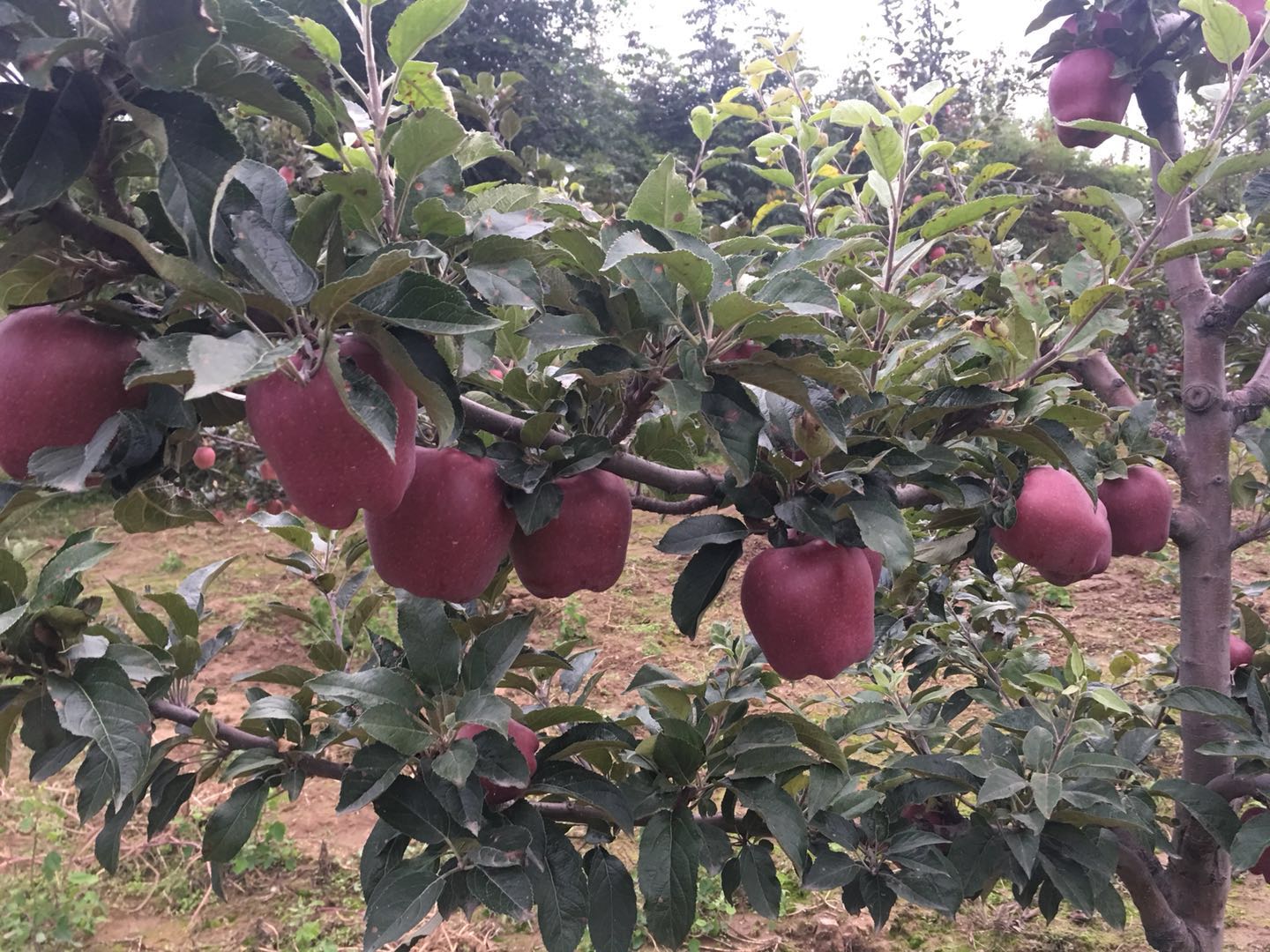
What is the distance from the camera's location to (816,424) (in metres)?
0.70

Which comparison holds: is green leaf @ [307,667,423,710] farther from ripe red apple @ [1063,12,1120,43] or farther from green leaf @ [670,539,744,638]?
ripe red apple @ [1063,12,1120,43]

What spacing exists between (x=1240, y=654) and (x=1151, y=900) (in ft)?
1.29

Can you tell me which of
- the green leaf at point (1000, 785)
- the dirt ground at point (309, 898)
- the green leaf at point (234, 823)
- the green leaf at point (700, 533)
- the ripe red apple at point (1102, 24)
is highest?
the ripe red apple at point (1102, 24)

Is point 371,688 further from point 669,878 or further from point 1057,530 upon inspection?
point 1057,530

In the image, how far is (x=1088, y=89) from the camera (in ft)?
3.95

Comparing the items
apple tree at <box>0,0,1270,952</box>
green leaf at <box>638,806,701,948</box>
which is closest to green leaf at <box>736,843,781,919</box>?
apple tree at <box>0,0,1270,952</box>

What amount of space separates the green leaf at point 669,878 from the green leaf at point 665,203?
553 millimetres

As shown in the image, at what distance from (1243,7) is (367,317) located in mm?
1369

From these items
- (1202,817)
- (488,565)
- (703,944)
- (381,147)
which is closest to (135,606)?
(488,565)

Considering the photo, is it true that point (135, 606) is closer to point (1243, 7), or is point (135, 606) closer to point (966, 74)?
point (1243, 7)

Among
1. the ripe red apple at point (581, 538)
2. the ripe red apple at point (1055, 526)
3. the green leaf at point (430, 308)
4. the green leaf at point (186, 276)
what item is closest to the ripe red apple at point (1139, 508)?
the ripe red apple at point (1055, 526)

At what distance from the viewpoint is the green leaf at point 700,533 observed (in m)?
0.74

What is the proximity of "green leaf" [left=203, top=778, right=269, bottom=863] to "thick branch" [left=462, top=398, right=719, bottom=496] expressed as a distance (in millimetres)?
482

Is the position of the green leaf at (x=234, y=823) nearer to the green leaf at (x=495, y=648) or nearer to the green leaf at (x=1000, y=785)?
the green leaf at (x=495, y=648)
